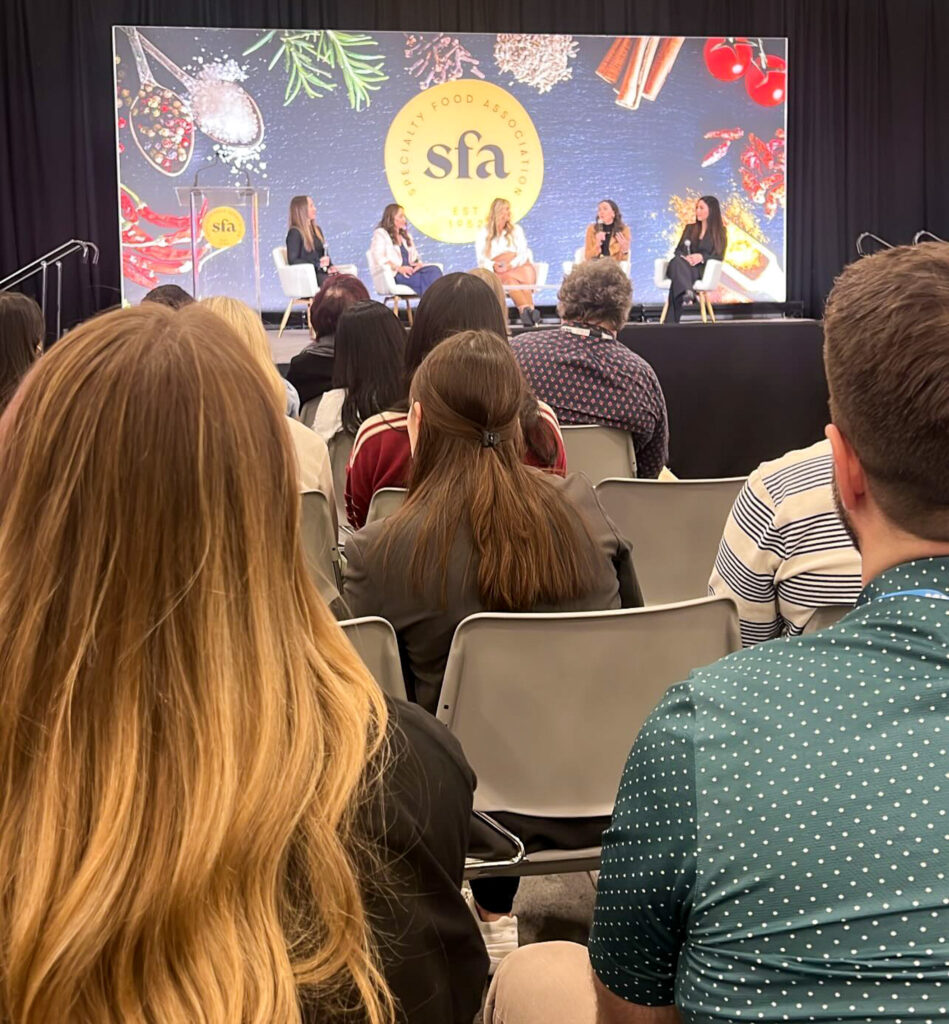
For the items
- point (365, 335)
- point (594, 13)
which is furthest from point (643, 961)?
point (594, 13)

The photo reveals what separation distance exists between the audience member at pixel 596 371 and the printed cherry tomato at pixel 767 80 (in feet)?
19.3

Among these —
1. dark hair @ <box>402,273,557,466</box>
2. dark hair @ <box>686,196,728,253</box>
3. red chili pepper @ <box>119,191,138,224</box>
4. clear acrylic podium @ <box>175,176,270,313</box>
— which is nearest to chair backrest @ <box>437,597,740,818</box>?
dark hair @ <box>402,273,557,466</box>

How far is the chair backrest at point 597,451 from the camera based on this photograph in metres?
3.62

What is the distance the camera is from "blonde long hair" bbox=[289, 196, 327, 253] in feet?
28.2

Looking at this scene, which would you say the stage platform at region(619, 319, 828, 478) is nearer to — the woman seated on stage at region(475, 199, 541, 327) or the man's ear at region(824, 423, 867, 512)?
the woman seated on stage at region(475, 199, 541, 327)

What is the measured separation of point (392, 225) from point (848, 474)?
8.04m

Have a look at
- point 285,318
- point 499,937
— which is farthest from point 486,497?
point 285,318

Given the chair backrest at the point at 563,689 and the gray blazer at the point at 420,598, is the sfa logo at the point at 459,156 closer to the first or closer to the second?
the gray blazer at the point at 420,598

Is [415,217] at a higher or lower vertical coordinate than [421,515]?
higher

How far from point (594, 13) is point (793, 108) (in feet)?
5.84

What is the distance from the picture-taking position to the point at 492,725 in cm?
189

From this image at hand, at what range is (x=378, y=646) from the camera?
182 centimetres

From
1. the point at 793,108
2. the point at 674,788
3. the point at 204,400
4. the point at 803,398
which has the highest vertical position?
the point at 793,108

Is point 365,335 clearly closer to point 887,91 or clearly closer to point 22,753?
point 22,753
